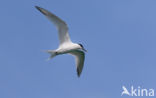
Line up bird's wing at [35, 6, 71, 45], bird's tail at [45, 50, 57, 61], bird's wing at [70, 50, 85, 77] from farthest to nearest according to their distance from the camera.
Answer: bird's wing at [70, 50, 85, 77] → bird's tail at [45, 50, 57, 61] → bird's wing at [35, 6, 71, 45]

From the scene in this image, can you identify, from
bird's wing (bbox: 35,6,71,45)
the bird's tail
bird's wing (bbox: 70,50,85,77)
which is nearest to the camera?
bird's wing (bbox: 35,6,71,45)

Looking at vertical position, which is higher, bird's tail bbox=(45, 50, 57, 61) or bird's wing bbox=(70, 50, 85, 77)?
bird's wing bbox=(70, 50, 85, 77)

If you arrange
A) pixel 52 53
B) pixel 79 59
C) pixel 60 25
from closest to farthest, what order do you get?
pixel 60 25 → pixel 52 53 → pixel 79 59

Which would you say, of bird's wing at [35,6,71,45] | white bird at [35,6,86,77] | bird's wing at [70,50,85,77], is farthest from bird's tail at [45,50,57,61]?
bird's wing at [70,50,85,77]

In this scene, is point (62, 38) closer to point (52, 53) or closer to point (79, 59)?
point (52, 53)

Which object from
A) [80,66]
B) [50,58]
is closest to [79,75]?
[80,66]

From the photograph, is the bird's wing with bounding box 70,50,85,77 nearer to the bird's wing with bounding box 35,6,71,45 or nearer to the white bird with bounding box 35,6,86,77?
the white bird with bounding box 35,6,86,77

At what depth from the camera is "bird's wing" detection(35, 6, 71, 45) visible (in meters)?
19.9

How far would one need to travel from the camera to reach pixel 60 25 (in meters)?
20.2

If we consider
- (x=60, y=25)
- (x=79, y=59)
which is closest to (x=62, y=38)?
(x=60, y=25)

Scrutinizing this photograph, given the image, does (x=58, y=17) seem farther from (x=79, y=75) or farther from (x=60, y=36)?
(x=79, y=75)

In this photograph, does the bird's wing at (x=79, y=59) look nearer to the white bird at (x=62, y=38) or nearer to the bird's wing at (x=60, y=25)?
the white bird at (x=62, y=38)

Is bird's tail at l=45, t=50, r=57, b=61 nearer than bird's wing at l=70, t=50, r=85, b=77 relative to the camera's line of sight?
Yes

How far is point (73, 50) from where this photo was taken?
69.3 ft
